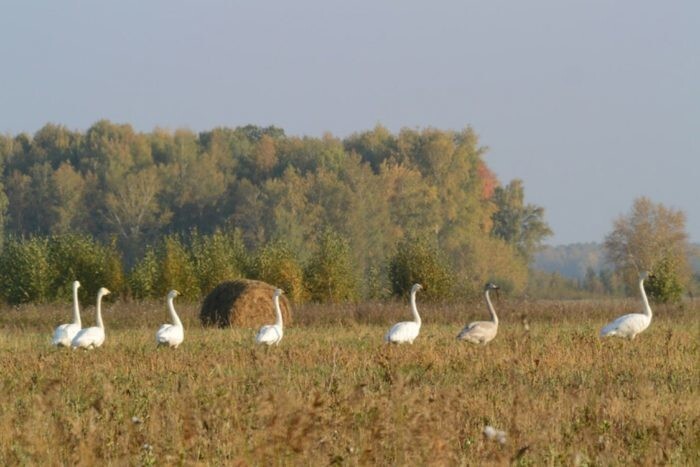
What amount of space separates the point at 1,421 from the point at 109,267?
3414 cm

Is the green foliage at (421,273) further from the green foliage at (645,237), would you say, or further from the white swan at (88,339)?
the green foliage at (645,237)

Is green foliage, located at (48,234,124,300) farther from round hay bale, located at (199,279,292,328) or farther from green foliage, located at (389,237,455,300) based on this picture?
round hay bale, located at (199,279,292,328)

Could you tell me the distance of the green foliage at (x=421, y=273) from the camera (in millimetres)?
42188

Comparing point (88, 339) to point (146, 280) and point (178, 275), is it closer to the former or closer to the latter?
point (178, 275)

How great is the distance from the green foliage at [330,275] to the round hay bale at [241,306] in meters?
12.2

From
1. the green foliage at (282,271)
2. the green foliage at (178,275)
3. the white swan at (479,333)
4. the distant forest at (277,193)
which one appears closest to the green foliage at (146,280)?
the green foliage at (178,275)

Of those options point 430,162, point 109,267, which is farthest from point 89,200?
point 109,267

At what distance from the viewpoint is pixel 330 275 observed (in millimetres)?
44625

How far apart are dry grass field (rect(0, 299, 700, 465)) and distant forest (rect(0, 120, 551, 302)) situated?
5983 centimetres

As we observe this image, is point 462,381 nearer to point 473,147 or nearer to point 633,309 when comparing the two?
point 633,309

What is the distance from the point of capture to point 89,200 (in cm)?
9444

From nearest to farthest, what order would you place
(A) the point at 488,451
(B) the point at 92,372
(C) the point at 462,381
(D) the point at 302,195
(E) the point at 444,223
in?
(A) the point at 488,451
(C) the point at 462,381
(B) the point at 92,372
(D) the point at 302,195
(E) the point at 444,223

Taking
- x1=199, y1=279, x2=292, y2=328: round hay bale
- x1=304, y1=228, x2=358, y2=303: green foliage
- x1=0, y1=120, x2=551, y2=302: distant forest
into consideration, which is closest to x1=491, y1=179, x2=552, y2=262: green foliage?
x1=0, y1=120, x2=551, y2=302: distant forest

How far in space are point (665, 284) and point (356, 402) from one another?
3388 cm
